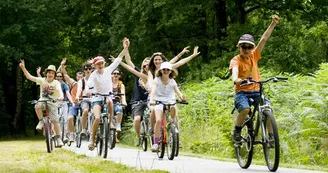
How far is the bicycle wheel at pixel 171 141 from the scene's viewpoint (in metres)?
13.4

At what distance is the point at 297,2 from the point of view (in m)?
31.9

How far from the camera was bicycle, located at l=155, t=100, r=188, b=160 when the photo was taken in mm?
13430

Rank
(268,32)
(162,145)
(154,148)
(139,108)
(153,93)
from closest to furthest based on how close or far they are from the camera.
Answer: (268,32) < (153,93) < (154,148) < (162,145) < (139,108)

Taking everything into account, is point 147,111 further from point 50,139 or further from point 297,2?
point 297,2

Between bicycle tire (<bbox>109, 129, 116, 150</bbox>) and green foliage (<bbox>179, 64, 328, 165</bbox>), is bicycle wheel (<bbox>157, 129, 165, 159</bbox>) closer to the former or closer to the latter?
green foliage (<bbox>179, 64, 328, 165</bbox>)

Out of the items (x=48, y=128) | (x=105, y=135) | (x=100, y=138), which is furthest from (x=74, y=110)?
(x=105, y=135)

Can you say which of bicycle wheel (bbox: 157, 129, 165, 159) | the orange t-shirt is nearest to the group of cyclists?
the orange t-shirt

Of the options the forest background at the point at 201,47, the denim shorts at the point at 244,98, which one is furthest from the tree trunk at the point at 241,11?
the denim shorts at the point at 244,98

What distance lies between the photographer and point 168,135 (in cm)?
1389

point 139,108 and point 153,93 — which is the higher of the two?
point 153,93

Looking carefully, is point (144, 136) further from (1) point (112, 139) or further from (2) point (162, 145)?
(2) point (162, 145)

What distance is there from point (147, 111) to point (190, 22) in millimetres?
18039

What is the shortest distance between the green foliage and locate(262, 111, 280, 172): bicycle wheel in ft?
9.59

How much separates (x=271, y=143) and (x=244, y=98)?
85 centimetres
